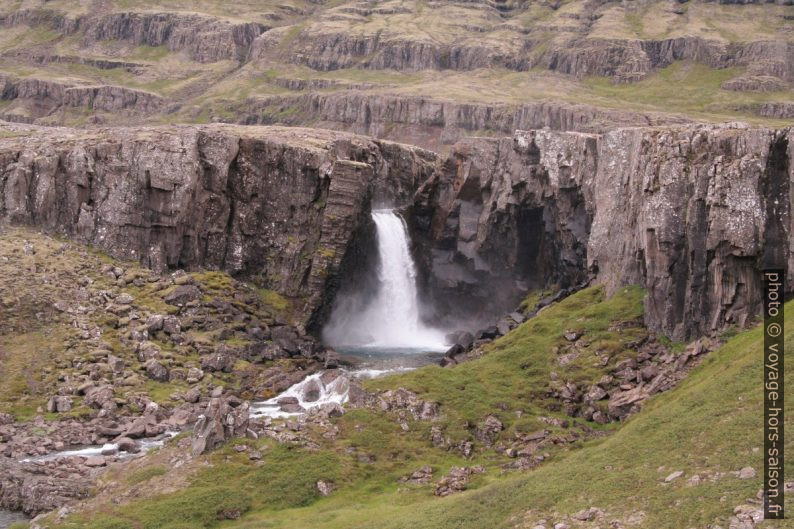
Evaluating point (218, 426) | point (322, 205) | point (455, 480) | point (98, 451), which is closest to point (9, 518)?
point (98, 451)

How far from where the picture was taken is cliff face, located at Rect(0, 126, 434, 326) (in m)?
85.1

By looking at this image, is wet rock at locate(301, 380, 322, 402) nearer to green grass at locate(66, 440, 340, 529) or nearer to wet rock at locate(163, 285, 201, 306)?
green grass at locate(66, 440, 340, 529)

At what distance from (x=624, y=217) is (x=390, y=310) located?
34.2 metres

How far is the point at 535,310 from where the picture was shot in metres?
81.2

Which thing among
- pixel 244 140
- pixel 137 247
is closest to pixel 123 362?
pixel 137 247

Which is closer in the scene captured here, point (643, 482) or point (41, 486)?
point (643, 482)

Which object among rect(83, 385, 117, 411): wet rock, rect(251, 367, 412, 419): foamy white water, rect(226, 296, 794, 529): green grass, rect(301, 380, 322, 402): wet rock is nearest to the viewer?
rect(226, 296, 794, 529): green grass

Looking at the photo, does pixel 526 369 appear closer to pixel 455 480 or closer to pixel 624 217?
pixel 624 217

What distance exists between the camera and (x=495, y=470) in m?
46.5

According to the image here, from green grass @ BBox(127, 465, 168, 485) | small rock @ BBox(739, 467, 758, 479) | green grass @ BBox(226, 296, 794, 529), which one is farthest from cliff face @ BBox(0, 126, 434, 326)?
small rock @ BBox(739, 467, 758, 479)

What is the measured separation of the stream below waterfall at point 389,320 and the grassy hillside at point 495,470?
79.6ft

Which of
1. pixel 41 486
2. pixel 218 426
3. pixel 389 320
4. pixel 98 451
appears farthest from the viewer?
pixel 389 320

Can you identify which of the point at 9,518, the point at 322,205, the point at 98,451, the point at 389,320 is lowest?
the point at 9,518

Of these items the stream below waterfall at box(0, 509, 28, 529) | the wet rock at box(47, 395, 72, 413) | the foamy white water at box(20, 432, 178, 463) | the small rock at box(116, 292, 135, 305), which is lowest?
the stream below waterfall at box(0, 509, 28, 529)
